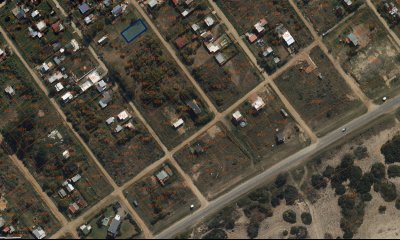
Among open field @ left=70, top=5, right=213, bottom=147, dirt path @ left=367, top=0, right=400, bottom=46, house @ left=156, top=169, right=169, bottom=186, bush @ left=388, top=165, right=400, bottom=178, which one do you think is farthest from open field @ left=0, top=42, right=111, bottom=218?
dirt path @ left=367, top=0, right=400, bottom=46

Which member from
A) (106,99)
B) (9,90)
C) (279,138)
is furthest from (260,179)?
(9,90)

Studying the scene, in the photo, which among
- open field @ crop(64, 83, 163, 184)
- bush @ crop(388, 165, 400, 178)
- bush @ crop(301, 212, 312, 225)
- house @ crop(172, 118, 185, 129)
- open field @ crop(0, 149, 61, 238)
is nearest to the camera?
bush @ crop(388, 165, 400, 178)

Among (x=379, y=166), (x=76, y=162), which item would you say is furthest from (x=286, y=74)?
(x=76, y=162)

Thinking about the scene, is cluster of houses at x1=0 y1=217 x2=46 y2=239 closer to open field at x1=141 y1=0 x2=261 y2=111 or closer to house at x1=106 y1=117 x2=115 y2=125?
house at x1=106 y1=117 x2=115 y2=125

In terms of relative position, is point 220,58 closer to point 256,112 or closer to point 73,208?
point 256,112

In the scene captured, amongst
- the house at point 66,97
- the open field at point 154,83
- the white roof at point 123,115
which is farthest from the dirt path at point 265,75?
the house at point 66,97

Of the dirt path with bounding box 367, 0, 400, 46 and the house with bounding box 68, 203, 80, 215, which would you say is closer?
the house with bounding box 68, 203, 80, 215
